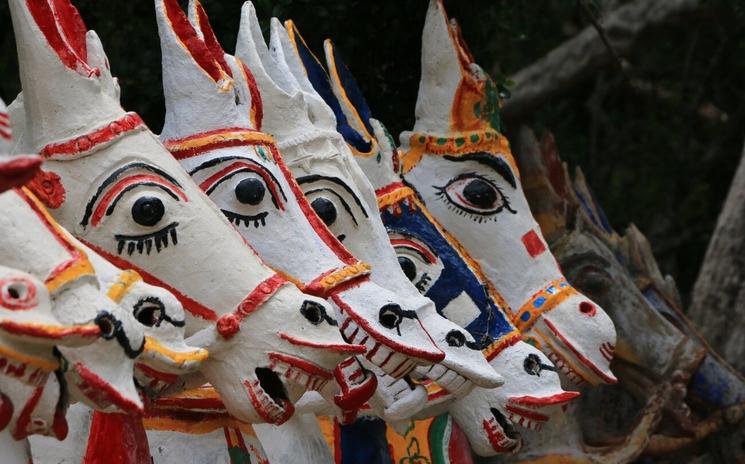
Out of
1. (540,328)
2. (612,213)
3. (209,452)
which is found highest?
(209,452)

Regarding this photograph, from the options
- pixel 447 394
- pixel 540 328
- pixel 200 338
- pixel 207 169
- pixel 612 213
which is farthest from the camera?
pixel 612 213

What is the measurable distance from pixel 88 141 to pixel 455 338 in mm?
1284

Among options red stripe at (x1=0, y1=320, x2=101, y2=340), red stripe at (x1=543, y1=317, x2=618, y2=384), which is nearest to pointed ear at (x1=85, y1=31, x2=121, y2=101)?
red stripe at (x1=0, y1=320, x2=101, y2=340)

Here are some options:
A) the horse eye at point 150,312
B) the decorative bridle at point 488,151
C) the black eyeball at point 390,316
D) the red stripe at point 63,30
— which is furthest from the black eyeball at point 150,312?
the decorative bridle at point 488,151

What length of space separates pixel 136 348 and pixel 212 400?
1049 mm

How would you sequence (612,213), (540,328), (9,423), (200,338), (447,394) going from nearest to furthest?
(9,423) → (200,338) → (447,394) → (540,328) → (612,213)

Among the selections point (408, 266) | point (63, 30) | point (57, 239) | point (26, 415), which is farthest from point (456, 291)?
point (26, 415)

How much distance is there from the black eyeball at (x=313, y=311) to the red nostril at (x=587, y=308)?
6.76ft

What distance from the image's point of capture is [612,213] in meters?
11.7

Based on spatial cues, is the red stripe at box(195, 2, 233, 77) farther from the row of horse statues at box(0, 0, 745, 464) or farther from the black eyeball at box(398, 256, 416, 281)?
the black eyeball at box(398, 256, 416, 281)

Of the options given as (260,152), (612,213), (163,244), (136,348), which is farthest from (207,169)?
(612,213)

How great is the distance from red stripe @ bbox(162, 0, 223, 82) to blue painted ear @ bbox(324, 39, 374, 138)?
3.02 ft

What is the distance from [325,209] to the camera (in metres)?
4.99

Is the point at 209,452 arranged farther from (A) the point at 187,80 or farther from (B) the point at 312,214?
(A) the point at 187,80
